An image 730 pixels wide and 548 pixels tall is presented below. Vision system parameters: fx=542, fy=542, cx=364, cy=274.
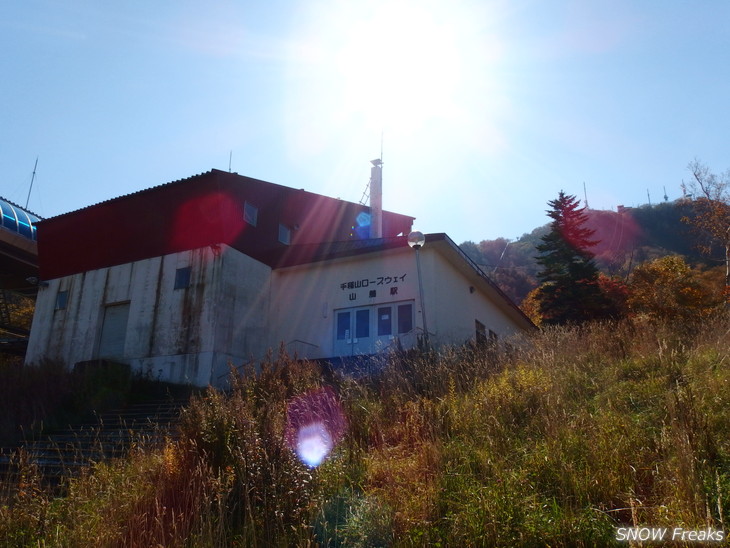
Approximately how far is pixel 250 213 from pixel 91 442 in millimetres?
13144

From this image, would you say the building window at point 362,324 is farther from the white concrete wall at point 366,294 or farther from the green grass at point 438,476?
the green grass at point 438,476

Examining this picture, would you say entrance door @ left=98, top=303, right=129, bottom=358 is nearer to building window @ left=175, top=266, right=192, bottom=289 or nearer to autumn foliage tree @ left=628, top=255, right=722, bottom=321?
building window @ left=175, top=266, right=192, bottom=289

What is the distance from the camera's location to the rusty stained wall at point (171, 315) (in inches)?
680

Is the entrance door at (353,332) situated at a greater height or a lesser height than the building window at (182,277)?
lesser

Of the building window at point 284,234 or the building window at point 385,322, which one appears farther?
the building window at point 284,234

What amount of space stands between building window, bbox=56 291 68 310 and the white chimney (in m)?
13.5

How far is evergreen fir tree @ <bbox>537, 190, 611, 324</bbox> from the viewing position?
2859 cm

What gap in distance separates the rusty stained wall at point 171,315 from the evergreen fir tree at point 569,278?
16521 mm

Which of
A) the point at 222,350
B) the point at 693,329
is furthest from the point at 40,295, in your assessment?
the point at 693,329

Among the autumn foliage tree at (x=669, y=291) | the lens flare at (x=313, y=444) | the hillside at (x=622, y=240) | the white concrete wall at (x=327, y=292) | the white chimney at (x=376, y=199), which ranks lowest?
the lens flare at (x=313, y=444)

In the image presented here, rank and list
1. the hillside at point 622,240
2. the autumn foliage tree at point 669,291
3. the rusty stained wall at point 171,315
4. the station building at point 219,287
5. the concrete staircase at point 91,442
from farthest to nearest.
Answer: the hillside at point 622,240
the autumn foliage tree at point 669,291
the station building at point 219,287
the rusty stained wall at point 171,315
the concrete staircase at point 91,442

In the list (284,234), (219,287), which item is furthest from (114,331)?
(284,234)

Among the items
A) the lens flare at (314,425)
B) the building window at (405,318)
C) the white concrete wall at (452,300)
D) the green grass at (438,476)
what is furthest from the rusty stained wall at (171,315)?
the green grass at (438,476)

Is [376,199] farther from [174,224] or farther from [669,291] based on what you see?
[669,291]
